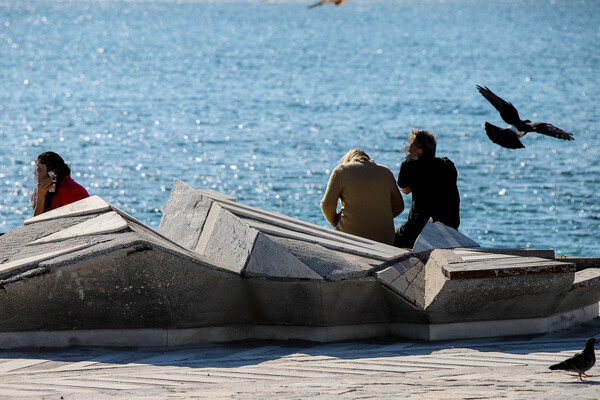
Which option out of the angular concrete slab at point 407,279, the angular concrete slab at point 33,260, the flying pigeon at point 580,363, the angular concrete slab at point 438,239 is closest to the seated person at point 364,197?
the angular concrete slab at point 438,239

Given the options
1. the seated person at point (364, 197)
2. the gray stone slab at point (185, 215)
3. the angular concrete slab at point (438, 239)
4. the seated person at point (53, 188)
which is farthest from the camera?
the seated person at point (53, 188)

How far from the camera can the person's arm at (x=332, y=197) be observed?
Answer: 788 centimetres

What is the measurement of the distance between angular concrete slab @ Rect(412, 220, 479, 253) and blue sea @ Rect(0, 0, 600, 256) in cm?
1048

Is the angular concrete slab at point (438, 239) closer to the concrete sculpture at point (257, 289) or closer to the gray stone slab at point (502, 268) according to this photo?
the concrete sculpture at point (257, 289)

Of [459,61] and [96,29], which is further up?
[96,29]

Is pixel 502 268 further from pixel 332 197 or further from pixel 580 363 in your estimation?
pixel 332 197

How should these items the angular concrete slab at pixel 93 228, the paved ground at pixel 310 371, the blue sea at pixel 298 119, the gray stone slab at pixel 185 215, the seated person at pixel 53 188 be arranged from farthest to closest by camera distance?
the blue sea at pixel 298 119, the seated person at pixel 53 188, the gray stone slab at pixel 185 215, the angular concrete slab at pixel 93 228, the paved ground at pixel 310 371

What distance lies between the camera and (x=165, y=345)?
6.30 meters

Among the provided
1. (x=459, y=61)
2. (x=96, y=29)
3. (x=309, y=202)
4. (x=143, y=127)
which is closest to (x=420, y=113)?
(x=143, y=127)

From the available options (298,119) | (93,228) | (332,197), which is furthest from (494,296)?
(298,119)

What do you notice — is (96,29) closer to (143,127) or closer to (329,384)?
(143,127)

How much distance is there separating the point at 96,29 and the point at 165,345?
110 m

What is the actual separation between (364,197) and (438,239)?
0.87m

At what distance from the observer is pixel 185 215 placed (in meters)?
7.71
